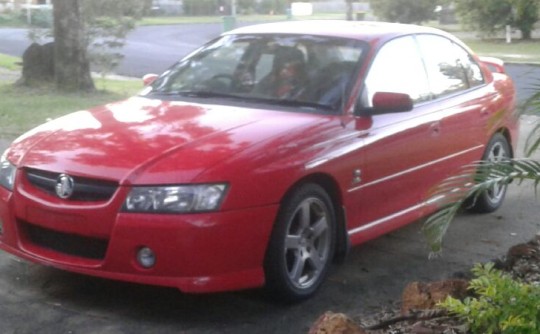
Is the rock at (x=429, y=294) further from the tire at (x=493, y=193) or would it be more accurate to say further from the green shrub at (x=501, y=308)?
the tire at (x=493, y=193)

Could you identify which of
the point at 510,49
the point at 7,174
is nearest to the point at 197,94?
the point at 7,174

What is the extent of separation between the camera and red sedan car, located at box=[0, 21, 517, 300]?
17.5 ft

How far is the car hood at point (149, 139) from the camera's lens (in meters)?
5.43

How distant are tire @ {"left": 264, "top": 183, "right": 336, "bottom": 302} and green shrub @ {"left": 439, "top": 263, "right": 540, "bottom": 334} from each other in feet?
5.36

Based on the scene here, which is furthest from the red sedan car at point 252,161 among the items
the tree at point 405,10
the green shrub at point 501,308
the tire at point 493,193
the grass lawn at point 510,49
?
the tree at point 405,10

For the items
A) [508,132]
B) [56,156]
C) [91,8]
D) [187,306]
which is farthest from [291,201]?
[91,8]

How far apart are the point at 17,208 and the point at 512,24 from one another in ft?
95.6

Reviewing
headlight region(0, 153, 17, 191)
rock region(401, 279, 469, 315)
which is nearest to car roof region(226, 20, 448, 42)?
headlight region(0, 153, 17, 191)

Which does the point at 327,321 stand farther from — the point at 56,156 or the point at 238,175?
the point at 56,156

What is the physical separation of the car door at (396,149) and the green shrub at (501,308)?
2.19 metres

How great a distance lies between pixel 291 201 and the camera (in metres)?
5.72

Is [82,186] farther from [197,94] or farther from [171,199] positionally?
[197,94]

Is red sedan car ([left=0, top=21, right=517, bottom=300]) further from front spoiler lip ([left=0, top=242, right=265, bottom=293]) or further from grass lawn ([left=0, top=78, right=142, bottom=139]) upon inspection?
grass lawn ([left=0, top=78, right=142, bottom=139])

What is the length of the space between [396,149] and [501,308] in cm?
276
